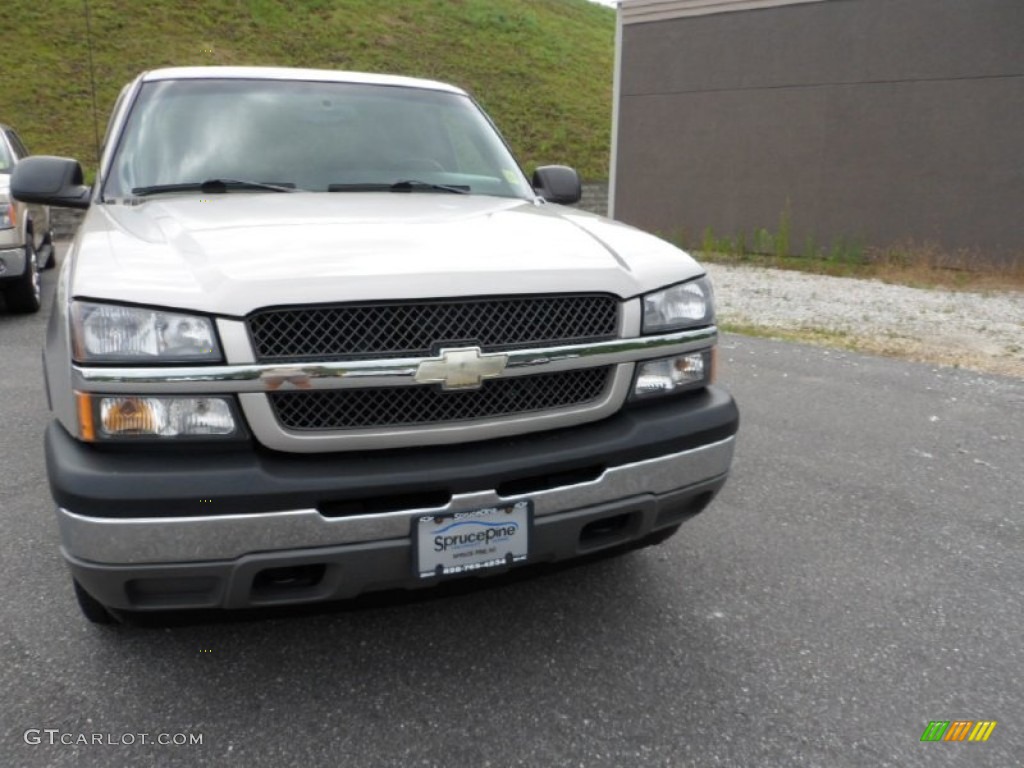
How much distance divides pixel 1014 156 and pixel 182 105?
1286cm

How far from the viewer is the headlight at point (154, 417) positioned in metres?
1.93

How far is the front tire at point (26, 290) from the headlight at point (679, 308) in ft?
22.3

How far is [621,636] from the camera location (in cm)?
266

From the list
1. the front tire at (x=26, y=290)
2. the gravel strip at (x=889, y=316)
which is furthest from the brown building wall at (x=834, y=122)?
the front tire at (x=26, y=290)

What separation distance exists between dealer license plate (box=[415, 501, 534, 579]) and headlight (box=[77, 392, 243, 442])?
532 mm

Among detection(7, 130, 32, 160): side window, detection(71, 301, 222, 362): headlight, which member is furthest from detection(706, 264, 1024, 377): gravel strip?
detection(7, 130, 32, 160): side window

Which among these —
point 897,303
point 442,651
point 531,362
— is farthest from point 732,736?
point 897,303

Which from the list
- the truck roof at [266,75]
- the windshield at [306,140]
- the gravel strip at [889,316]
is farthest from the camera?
the gravel strip at [889,316]

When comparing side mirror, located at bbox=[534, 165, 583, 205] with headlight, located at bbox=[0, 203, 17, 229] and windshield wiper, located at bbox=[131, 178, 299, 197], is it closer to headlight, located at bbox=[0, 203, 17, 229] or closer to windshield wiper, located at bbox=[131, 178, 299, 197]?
windshield wiper, located at bbox=[131, 178, 299, 197]

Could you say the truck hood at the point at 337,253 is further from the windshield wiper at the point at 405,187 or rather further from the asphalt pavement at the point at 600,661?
the asphalt pavement at the point at 600,661

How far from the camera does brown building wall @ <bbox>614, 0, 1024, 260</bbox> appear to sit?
1252 cm

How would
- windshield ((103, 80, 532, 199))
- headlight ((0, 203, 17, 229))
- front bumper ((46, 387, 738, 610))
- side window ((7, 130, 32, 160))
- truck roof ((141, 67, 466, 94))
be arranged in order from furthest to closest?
side window ((7, 130, 32, 160))
headlight ((0, 203, 17, 229))
truck roof ((141, 67, 466, 94))
windshield ((103, 80, 532, 199))
front bumper ((46, 387, 738, 610))

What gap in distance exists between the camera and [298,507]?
192 centimetres

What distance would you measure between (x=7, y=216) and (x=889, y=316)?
8626 mm
